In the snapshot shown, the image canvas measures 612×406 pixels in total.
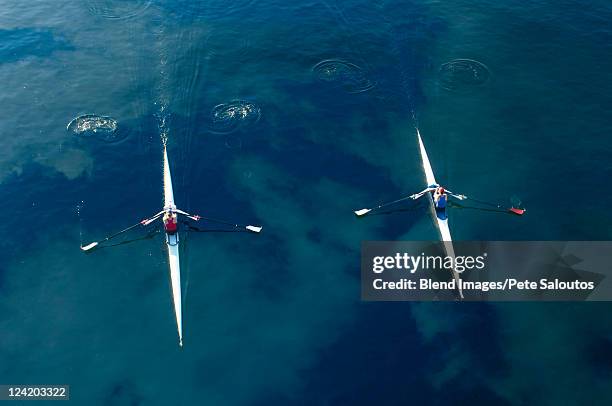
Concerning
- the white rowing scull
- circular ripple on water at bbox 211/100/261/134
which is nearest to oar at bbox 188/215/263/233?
the white rowing scull

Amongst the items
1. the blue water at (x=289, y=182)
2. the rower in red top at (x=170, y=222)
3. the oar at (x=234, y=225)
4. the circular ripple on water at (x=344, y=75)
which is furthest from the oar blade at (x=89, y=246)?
the circular ripple on water at (x=344, y=75)

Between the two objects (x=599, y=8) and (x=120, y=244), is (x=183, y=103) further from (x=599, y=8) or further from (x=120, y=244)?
(x=599, y=8)

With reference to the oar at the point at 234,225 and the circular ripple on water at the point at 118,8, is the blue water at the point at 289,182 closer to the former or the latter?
the circular ripple on water at the point at 118,8

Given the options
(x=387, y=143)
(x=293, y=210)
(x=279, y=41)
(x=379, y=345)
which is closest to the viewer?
(x=379, y=345)

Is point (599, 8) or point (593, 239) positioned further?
point (599, 8)

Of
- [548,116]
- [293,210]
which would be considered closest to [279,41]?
[293,210]

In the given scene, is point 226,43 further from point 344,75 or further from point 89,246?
point 89,246
